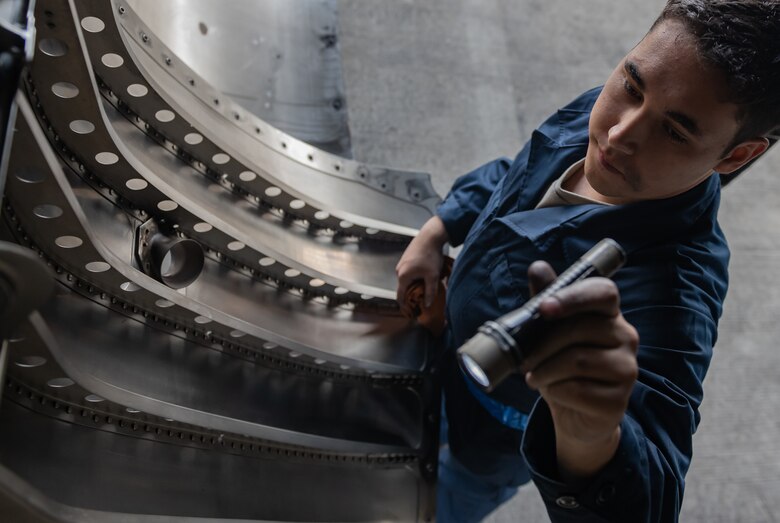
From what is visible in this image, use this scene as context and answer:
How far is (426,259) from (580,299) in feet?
1.84

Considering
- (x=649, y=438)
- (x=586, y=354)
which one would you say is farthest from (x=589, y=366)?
(x=649, y=438)

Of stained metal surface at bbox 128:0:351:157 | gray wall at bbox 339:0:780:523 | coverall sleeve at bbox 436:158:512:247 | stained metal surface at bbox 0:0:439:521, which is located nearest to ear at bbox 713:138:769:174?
coverall sleeve at bbox 436:158:512:247

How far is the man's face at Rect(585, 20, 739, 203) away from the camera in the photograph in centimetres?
62

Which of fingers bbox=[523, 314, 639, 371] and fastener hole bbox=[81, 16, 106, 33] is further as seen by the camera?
fastener hole bbox=[81, 16, 106, 33]

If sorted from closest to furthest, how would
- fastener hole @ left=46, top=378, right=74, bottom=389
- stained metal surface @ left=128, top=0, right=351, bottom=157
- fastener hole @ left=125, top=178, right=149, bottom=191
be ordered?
1. fastener hole @ left=46, top=378, right=74, bottom=389
2. fastener hole @ left=125, top=178, right=149, bottom=191
3. stained metal surface @ left=128, top=0, right=351, bottom=157

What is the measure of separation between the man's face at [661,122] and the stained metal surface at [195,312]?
18.3 inches

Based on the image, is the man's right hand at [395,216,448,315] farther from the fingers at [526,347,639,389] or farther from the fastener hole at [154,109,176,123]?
the fingers at [526,347,639,389]

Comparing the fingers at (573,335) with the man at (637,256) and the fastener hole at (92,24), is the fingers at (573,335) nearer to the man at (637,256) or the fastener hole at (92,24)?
the man at (637,256)

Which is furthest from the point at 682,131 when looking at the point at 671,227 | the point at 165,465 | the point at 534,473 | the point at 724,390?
the point at 724,390

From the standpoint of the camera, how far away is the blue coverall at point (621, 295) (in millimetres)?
626

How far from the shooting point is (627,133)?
26.0 inches

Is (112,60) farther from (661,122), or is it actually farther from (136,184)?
(661,122)

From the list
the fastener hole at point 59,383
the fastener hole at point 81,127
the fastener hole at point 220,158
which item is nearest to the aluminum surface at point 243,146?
the fastener hole at point 220,158

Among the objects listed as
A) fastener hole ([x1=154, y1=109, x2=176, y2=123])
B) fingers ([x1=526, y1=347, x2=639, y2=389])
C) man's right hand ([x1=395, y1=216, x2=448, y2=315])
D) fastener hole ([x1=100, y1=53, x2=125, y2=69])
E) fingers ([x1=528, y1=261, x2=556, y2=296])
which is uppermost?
fastener hole ([x1=100, y1=53, x2=125, y2=69])
